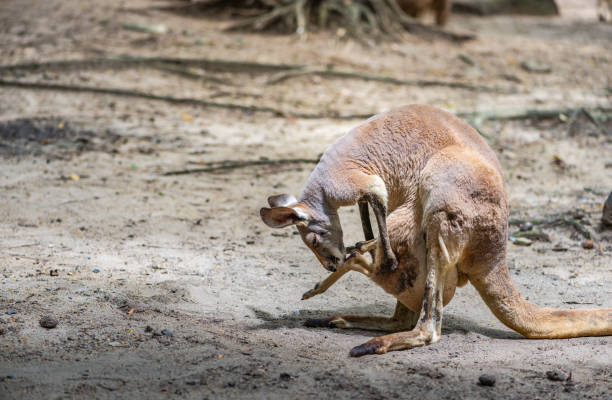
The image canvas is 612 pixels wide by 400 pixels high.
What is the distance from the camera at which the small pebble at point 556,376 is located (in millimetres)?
3154

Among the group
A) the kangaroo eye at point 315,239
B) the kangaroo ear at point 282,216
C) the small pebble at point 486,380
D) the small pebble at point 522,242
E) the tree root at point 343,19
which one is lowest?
the small pebble at point 522,242

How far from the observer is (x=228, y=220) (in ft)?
18.4

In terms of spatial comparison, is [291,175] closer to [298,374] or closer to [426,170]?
[426,170]

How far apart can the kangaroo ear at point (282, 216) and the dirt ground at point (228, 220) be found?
1.97 ft

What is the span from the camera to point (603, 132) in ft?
26.9

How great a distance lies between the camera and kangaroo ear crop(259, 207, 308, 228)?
143 inches

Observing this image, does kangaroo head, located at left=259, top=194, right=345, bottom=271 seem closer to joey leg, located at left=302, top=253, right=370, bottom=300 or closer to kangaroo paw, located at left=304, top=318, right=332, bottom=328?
joey leg, located at left=302, top=253, right=370, bottom=300

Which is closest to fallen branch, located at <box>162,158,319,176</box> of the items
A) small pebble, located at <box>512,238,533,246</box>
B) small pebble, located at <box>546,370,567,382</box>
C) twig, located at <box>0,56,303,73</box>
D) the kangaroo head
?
small pebble, located at <box>512,238,533,246</box>

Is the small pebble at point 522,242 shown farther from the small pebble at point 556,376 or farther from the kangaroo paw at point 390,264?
the small pebble at point 556,376

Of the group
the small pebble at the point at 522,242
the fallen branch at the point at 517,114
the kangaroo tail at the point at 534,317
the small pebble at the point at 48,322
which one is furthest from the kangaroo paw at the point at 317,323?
the fallen branch at the point at 517,114

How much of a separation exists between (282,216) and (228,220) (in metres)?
2.02

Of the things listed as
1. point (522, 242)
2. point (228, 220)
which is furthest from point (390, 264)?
point (228, 220)

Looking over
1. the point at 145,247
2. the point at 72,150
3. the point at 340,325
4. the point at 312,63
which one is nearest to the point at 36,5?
the point at 312,63

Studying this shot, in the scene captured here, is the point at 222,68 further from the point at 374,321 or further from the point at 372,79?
the point at 374,321
